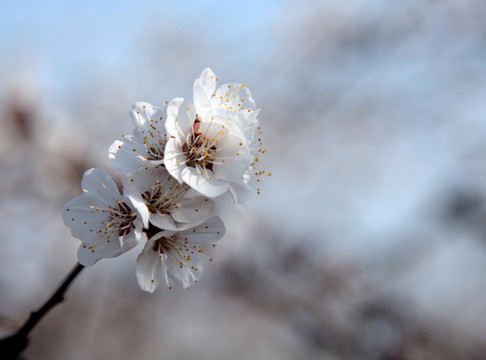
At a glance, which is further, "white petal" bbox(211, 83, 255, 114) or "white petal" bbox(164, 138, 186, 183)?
"white petal" bbox(211, 83, 255, 114)

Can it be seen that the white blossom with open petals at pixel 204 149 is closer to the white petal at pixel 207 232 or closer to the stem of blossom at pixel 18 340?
the white petal at pixel 207 232

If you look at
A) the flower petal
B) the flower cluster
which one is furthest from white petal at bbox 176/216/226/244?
the flower petal

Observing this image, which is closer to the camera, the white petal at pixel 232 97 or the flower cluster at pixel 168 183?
the flower cluster at pixel 168 183

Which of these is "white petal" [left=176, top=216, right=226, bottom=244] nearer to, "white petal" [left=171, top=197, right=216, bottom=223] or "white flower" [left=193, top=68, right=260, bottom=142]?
"white petal" [left=171, top=197, right=216, bottom=223]

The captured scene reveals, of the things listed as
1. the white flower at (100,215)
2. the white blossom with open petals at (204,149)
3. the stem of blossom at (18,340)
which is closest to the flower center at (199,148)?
the white blossom with open petals at (204,149)

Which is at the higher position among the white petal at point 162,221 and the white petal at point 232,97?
the white petal at point 232,97

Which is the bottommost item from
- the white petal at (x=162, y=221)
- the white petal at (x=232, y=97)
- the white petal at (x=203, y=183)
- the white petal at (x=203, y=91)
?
the white petal at (x=162, y=221)

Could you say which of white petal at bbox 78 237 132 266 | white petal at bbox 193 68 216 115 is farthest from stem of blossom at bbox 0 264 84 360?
white petal at bbox 193 68 216 115

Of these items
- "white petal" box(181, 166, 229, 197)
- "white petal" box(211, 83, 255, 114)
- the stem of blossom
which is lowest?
the stem of blossom

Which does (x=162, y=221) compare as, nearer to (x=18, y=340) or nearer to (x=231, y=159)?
(x=231, y=159)

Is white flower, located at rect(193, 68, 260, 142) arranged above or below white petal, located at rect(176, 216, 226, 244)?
above
